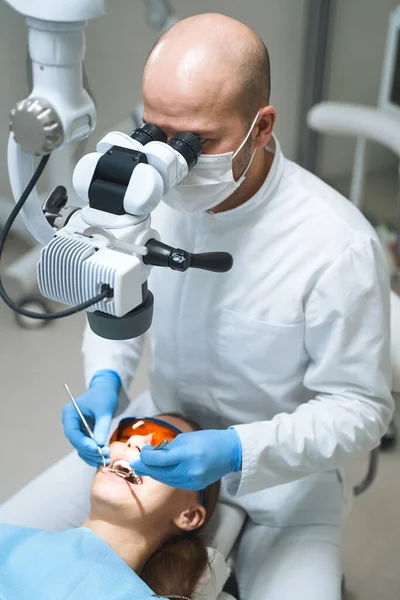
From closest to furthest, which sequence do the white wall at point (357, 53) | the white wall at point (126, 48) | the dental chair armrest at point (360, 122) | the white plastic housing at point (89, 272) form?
the white plastic housing at point (89, 272), the dental chair armrest at point (360, 122), the white wall at point (126, 48), the white wall at point (357, 53)

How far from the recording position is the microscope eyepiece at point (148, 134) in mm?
1085

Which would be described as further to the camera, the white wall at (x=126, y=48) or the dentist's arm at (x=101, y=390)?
the white wall at (x=126, y=48)

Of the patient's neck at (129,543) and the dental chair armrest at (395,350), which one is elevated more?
the dental chair armrest at (395,350)

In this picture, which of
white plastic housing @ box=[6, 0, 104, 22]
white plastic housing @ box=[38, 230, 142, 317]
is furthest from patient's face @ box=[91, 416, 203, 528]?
white plastic housing @ box=[6, 0, 104, 22]

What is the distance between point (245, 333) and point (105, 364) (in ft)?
1.31

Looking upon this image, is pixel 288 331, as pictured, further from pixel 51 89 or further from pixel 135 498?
pixel 51 89

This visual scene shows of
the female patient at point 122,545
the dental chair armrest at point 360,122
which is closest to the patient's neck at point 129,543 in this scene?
the female patient at point 122,545

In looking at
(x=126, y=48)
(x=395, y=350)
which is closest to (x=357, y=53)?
(x=126, y=48)

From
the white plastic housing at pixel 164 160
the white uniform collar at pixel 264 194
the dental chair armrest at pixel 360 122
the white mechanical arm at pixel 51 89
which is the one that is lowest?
the dental chair armrest at pixel 360 122

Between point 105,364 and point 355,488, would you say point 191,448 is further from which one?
point 355,488

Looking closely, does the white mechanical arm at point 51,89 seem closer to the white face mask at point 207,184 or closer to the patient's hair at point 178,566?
the white face mask at point 207,184

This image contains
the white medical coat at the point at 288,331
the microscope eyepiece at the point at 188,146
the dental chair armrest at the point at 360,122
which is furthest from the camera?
the dental chair armrest at the point at 360,122

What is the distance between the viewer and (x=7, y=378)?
2678mm

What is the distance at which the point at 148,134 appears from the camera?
111 centimetres
